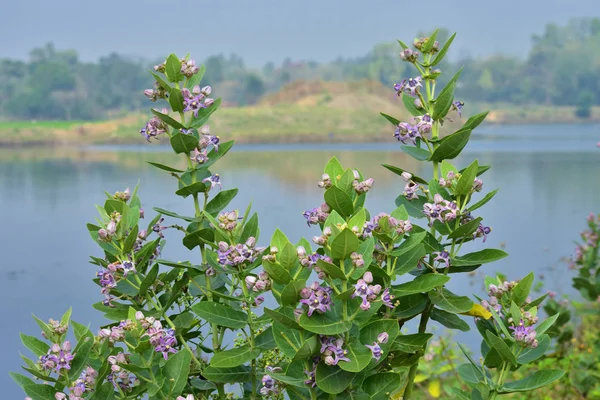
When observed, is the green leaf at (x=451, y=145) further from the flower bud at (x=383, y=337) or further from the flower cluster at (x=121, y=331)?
the flower cluster at (x=121, y=331)

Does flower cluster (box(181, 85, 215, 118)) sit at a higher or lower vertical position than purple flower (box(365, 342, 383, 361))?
higher

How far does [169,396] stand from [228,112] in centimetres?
1285

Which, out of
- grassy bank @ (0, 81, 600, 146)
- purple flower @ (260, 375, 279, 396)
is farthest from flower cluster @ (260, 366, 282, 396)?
grassy bank @ (0, 81, 600, 146)

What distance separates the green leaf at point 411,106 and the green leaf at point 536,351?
0.39 m

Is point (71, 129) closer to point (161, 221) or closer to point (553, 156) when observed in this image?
point (553, 156)

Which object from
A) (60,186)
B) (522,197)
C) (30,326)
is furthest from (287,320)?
(60,186)

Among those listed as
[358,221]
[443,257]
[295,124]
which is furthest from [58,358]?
[295,124]

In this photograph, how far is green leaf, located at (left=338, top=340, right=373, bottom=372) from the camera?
809mm

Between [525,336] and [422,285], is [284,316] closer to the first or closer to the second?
[422,285]

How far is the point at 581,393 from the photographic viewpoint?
8.71 feet

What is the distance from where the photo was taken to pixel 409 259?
92 centimetres

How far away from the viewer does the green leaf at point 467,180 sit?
959 millimetres

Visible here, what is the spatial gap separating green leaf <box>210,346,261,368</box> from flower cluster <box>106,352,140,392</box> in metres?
0.11

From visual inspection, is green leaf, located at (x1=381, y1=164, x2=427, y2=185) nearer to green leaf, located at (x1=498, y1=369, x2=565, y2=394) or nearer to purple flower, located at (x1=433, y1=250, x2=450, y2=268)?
purple flower, located at (x1=433, y1=250, x2=450, y2=268)
